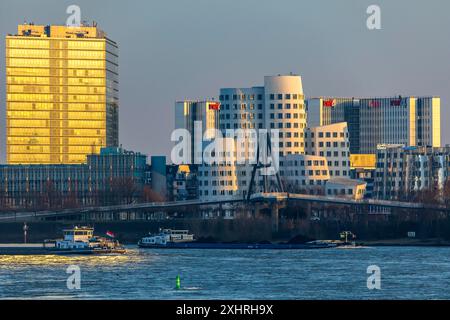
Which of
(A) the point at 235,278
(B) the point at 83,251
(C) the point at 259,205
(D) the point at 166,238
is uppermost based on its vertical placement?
(C) the point at 259,205

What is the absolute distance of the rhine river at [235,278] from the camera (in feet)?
204

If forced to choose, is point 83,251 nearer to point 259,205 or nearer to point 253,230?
point 253,230

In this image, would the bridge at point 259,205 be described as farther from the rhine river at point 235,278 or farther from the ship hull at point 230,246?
the rhine river at point 235,278

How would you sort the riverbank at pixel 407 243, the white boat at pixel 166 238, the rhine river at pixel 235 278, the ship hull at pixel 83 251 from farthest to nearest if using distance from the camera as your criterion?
1. the riverbank at pixel 407 243
2. the white boat at pixel 166 238
3. the ship hull at pixel 83 251
4. the rhine river at pixel 235 278

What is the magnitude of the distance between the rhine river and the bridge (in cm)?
5390

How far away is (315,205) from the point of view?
186875 millimetres

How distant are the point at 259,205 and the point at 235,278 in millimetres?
104531

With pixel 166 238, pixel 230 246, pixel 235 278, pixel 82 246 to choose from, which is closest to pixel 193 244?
pixel 166 238

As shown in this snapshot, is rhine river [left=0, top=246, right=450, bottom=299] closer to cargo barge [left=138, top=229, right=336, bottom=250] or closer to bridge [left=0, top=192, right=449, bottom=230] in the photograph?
cargo barge [left=138, top=229, right=336, bottom=250]

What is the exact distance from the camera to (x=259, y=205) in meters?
184

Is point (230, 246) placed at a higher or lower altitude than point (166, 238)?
lower

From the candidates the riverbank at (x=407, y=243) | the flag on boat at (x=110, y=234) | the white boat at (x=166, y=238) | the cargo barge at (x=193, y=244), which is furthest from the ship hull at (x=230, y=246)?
the riverbank at (x=407, y=243)

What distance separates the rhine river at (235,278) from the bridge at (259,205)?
53901mm
